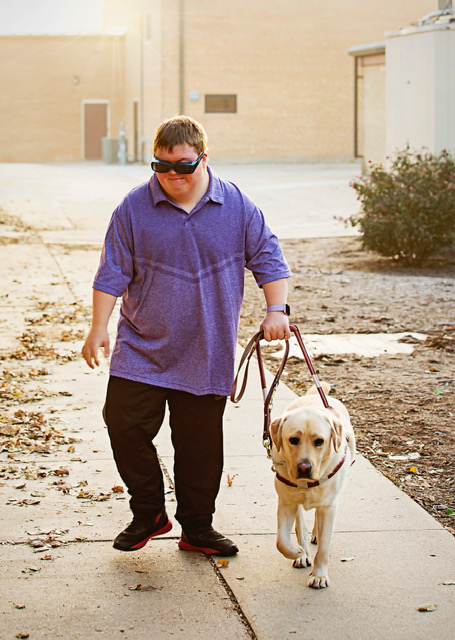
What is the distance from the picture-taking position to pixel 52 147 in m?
47.1

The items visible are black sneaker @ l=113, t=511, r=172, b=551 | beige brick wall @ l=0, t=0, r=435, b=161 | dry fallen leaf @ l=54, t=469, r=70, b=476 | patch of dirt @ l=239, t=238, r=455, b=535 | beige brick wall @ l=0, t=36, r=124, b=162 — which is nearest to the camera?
black sneaker @ l=113, t=511, r=172, b=551

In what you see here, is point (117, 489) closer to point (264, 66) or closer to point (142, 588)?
point (142, 588)

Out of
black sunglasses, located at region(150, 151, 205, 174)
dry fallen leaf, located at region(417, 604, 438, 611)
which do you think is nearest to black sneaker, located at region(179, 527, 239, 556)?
dry fallen leaf, located at region(417, 604, 438, 611)

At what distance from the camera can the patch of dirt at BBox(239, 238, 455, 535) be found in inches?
208

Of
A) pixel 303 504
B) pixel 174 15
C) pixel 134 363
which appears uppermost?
pixel 174 15

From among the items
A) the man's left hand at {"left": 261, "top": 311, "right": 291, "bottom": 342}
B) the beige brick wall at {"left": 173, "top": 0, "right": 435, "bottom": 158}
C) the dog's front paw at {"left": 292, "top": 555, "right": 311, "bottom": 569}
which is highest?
the beige brick wall at {"left": 173, "top": 0, "right": 435, "bottom": 158}

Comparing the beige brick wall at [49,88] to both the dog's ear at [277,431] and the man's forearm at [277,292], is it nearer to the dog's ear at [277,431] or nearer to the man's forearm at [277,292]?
the man's forearm at [277,292]

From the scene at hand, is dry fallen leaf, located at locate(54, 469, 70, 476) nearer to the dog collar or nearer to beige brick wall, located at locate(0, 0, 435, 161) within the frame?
the dog collar

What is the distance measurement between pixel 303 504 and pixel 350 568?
391 millimetres

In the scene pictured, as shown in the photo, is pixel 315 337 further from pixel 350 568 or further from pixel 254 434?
pixel 350 568

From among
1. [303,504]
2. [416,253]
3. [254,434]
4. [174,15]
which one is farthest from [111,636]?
[174,15]

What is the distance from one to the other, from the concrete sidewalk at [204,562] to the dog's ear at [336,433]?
1.83ft

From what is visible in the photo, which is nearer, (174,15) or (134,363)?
(134,363)

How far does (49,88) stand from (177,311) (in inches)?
1781
